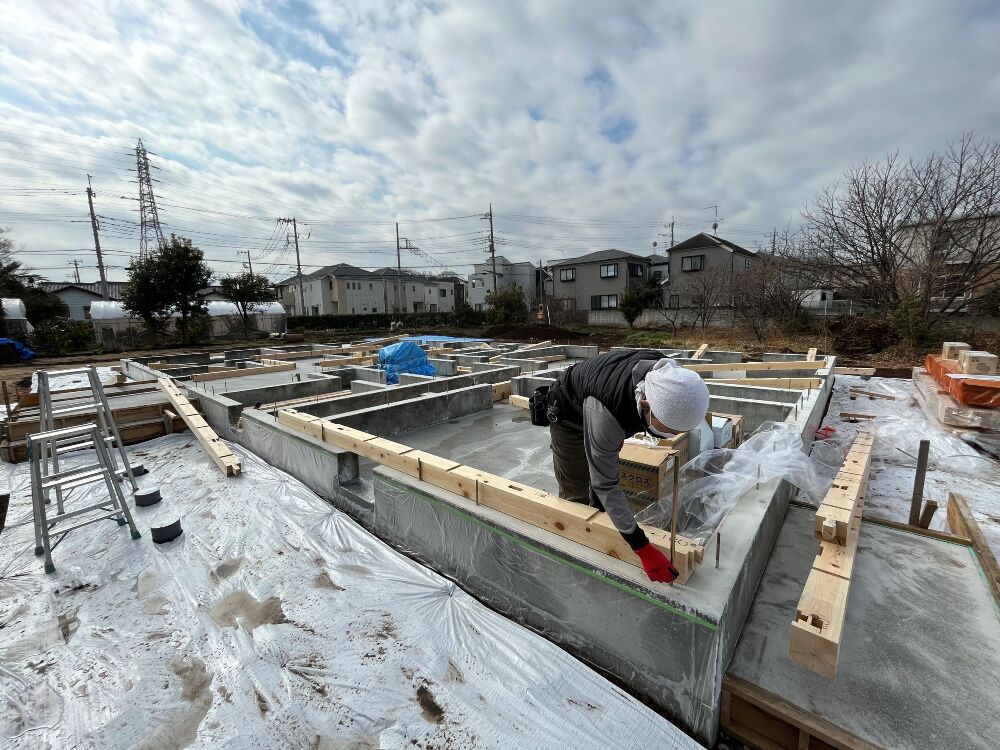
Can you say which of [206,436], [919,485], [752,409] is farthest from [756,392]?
[206,436]

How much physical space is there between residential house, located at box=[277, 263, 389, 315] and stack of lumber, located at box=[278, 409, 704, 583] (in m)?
34.6

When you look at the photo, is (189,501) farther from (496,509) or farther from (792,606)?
(792,606)

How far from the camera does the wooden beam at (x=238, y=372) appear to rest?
7.78 m

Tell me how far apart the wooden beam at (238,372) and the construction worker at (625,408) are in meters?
7.80

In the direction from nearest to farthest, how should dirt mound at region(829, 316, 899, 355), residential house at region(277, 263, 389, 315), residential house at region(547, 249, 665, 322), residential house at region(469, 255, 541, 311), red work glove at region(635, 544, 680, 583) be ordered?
red work glove at region(635, 544, 680, 583) < dirt mound at region(829, 316, 899, 355) < residential house at region(547, 249, 665, 322) < residential house at region(277, 263, 389, 315) < residential house at region(469, 255, 541, 311)

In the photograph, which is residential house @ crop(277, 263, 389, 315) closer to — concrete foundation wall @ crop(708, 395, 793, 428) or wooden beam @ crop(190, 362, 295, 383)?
wooden beam @ crop(190, 362, 295, 383)

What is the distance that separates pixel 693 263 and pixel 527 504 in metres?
27.2

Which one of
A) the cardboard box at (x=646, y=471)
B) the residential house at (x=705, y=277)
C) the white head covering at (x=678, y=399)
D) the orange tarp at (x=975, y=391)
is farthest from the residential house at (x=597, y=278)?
the white head covering at (x=678, y=399)

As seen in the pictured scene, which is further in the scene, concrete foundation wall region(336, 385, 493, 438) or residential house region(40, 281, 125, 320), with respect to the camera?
residential house region(40, 281, 125, 320)

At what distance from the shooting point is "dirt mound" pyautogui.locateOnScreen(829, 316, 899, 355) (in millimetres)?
12904

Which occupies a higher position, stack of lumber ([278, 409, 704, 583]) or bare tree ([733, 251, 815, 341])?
bare tree ([733, 251, 815, 341])

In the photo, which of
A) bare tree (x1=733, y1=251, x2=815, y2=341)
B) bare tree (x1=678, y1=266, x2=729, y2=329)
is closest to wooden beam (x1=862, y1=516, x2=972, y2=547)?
bare tree (x1=733, y1=251, x2=815, y2=341)

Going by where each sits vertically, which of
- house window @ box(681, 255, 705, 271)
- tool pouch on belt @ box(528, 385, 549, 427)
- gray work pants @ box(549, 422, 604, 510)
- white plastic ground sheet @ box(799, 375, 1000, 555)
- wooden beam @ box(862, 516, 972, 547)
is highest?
house window @ box(681, 255, 705, 271)

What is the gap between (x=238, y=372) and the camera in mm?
8578
